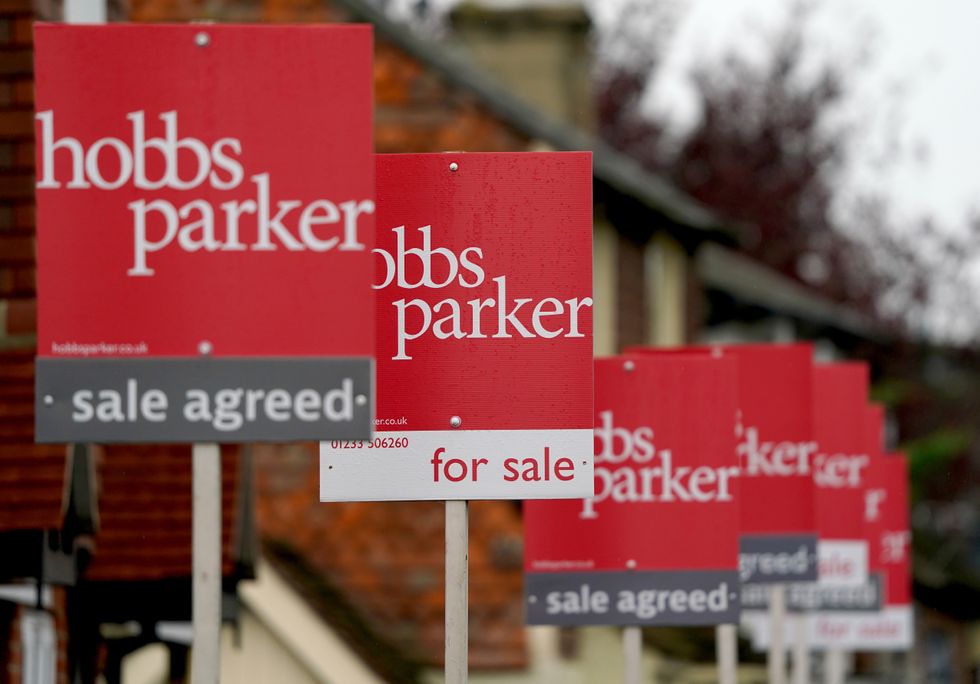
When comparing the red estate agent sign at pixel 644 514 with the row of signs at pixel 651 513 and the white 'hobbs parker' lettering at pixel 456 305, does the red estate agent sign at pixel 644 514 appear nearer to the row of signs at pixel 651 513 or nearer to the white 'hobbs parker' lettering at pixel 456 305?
the row of signs at pixel 651 513

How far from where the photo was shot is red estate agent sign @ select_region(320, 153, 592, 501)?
6.99 meters

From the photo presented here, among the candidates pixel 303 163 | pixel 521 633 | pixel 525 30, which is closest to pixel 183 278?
pixel 303 163

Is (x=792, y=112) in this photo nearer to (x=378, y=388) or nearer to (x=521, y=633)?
(x=521, y=633)

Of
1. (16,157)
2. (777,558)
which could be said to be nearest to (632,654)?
(777,558)

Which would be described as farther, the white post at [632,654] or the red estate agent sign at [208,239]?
the white post at [632,654]

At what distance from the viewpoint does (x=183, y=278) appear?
6145 millimetres

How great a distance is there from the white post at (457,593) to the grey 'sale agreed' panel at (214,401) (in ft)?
2.80

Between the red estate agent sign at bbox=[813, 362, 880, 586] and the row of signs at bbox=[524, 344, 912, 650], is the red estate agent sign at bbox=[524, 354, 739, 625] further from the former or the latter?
the red estate agent sign at bbox=[813, 362, 880, 586]

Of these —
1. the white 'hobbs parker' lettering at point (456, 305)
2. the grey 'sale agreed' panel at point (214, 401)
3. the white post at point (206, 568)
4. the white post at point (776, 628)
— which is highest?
the white 'hobbs parker' lettering at point (456, 305)

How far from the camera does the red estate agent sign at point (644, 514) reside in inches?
364

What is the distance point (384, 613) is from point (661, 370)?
7.94m

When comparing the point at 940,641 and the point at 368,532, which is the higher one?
the point at 368,532

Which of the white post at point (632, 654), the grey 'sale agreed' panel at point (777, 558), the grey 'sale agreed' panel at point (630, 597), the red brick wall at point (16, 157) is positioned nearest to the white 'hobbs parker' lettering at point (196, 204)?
the red brick wall at point (16, 157)

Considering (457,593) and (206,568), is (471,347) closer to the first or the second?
(457,593)
